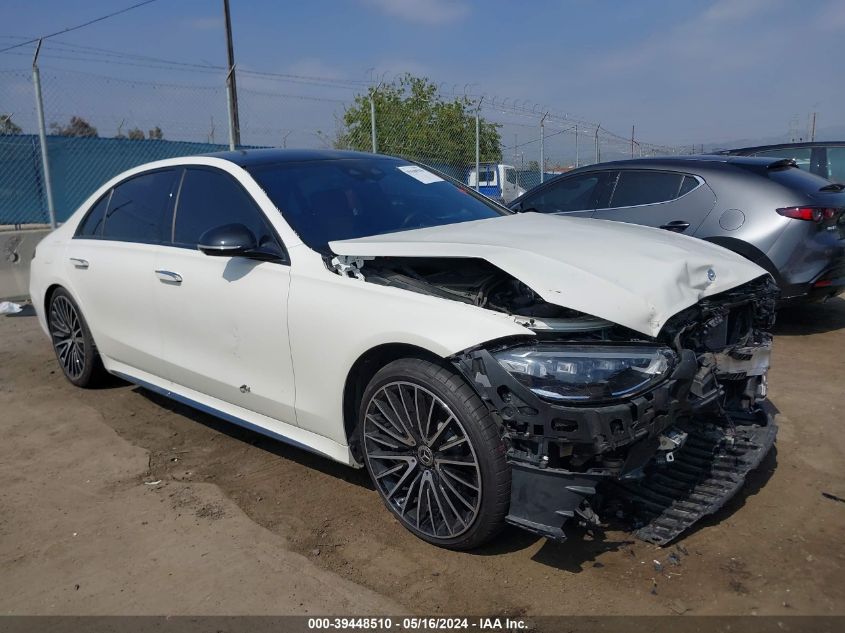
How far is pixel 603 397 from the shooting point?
8.36 feet

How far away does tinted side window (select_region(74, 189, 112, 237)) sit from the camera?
4.91 metres

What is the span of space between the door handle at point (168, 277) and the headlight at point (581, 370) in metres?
2.16

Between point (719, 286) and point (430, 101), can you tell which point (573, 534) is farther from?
point (430, 101)

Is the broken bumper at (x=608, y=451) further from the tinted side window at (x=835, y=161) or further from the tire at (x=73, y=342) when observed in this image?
the tinted side window at (x=835, y=161)

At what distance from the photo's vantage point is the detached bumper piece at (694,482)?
2.88 metres

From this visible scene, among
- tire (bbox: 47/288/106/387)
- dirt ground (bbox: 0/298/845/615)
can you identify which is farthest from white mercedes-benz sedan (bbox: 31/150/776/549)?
tire (bbox: 47/288/106/387)

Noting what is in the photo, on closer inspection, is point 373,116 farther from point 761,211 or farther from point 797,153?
point 761,211

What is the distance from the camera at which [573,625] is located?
250 cm

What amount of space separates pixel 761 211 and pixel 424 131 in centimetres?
1024

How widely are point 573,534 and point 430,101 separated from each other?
12923 millimetres

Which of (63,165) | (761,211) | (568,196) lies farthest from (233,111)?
(761,211)

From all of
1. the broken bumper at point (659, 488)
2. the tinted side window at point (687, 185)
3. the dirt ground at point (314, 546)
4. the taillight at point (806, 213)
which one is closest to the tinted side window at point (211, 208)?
the dirt ground at point (314, 546)

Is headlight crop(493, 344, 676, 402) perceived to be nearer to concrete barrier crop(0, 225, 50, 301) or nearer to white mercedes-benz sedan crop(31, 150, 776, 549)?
white mercedes-benz sedan crop(31, 150, 776, 549)

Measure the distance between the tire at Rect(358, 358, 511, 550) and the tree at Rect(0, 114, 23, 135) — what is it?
31.5 feet
